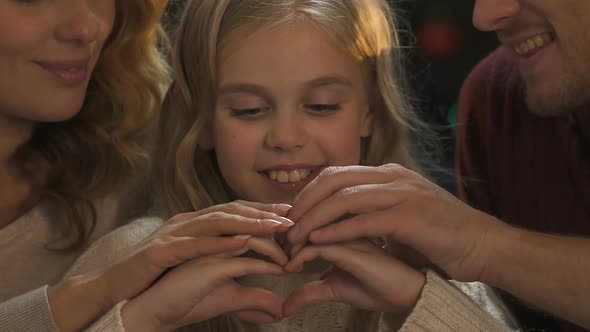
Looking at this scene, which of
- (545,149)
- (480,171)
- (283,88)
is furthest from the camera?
(480,171)

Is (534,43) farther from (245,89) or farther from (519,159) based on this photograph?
(245,89)

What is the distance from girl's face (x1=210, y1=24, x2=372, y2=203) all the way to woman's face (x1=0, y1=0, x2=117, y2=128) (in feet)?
1.05

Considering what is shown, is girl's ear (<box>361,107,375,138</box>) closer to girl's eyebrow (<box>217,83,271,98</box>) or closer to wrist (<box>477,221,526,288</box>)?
girl's eyebrow (<box>217,83,271,98</box>)

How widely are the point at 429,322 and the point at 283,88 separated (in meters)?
0.45

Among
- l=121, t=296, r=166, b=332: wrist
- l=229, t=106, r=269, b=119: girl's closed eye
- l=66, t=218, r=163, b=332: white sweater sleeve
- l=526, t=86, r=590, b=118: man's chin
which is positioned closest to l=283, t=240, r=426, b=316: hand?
l=121, t=296, r=166, b=332: wrist

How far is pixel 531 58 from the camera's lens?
164 cm

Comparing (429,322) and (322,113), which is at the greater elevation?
(322,113)

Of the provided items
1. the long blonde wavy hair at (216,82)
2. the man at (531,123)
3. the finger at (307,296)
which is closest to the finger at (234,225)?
the finger at (307,296)

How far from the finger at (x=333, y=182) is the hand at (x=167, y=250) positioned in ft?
0.10

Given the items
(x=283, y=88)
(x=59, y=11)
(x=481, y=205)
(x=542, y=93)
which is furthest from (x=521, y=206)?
(x=59, y=11)

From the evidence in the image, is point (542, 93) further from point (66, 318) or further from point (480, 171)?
point (66, 318)

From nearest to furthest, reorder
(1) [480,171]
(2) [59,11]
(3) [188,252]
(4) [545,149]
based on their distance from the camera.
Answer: (3) [188,252], (2) [59,11], (4) [545,149], (1) [480,171]

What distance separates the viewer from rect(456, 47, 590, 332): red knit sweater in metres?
1.79

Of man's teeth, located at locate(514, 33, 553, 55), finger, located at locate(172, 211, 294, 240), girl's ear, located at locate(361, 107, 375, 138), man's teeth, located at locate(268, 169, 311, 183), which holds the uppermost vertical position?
man's teeth, located at locate(514, 33, 553, 55)
